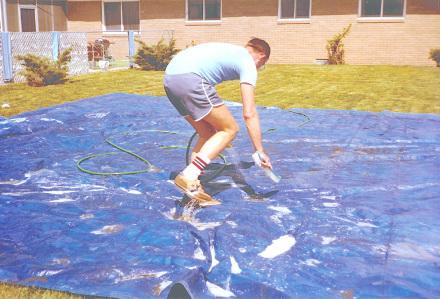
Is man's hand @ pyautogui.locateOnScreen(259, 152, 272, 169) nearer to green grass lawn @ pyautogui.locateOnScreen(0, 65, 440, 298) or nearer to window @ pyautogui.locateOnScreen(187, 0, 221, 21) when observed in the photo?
green grass lawn @ pyautogui.locateOnScreen(0, 65, 440, 298)

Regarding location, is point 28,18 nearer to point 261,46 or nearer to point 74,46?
point 74,46

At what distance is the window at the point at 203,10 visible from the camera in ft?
63.8

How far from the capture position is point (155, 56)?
16094 millimetres

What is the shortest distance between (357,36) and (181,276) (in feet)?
53.9

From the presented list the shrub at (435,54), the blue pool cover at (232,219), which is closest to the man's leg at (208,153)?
the blue pool cover at (232,219)

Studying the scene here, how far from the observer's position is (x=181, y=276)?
2.64 metres

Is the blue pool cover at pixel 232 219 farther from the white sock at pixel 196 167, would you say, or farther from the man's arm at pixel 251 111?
the man's arm at pixel 251 111

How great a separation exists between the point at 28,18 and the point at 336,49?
12.9 meters

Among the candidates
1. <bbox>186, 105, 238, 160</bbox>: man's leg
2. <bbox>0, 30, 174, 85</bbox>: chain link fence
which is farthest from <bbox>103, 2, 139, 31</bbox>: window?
<bbox>186, 105, 238, 160</bbox>: man's leg

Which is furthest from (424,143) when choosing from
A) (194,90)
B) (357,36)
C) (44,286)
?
(357,36)

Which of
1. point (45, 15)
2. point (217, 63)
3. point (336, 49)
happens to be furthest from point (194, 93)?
point (45, 15)

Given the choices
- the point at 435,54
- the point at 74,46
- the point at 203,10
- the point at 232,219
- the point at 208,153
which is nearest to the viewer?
the point at 232,219

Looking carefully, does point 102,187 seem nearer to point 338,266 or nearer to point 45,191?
point 45,191

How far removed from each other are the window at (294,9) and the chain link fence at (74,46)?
4775 millimetres
